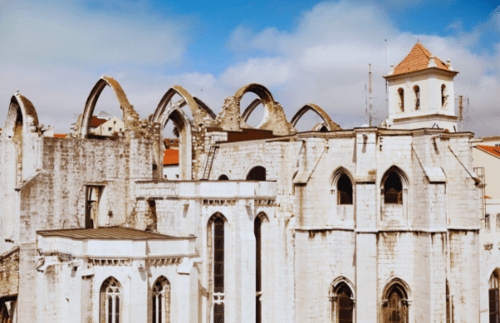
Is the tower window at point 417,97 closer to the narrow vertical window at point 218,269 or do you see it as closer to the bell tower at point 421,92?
the bell tower at point 421,92

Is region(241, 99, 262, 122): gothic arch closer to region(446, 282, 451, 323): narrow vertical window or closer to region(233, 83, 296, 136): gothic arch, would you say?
region(233, 83, 296, 136): gothic arch

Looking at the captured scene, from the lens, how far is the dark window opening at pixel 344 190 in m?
24.0

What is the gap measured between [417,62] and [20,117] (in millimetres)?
25468

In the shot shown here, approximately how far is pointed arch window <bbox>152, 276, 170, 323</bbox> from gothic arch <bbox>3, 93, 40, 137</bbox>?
384 inches

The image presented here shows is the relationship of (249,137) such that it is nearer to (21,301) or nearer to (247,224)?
(247,224)

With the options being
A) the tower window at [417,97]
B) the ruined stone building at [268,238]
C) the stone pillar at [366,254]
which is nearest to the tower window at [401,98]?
the tower window at [417,97]

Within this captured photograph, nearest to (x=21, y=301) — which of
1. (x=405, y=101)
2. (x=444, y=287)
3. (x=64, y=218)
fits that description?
Answer: (x=64, y=218)

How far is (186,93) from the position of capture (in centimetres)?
3064

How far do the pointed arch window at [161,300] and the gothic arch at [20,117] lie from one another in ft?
32.0

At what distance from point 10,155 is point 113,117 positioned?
138 ft

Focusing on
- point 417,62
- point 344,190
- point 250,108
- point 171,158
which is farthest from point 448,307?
point 171,158

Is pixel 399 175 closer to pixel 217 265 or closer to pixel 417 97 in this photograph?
pixel 217 265

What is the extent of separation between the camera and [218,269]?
2356cm

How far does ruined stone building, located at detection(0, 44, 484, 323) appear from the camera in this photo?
2155cm
